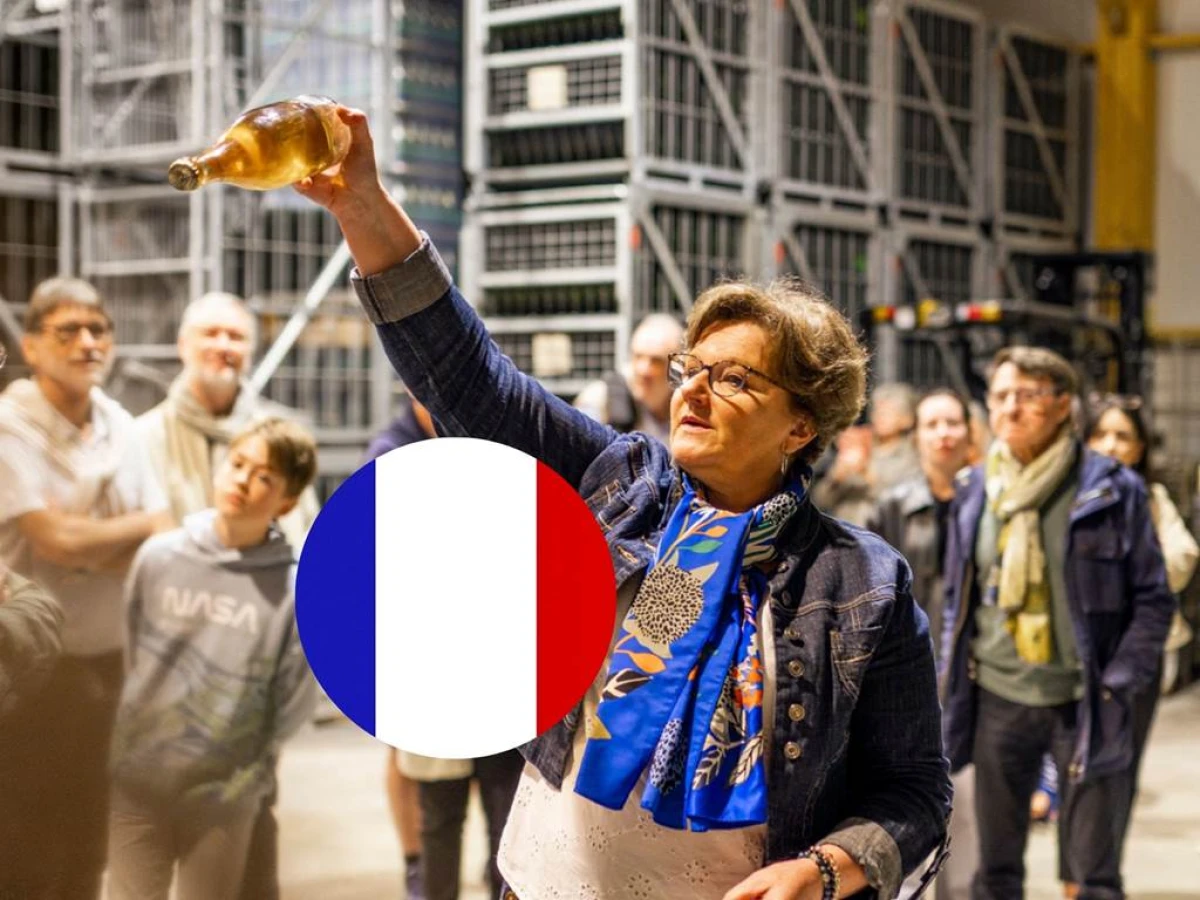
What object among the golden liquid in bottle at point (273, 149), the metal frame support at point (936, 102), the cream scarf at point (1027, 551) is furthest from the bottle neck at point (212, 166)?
the metal frame support at point (936, 102)

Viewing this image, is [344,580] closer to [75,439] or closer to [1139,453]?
[75,439]

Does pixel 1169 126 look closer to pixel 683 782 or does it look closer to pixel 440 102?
pixel 440 102

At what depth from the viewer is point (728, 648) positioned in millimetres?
1536

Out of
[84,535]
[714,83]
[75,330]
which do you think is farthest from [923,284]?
[84,535]

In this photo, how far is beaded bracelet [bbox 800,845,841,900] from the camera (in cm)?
154

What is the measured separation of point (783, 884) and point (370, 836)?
3734 mm

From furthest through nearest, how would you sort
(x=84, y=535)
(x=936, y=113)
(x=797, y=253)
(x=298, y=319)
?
1. (x=936, y=113)
2. (x=797, y=253)
3. (x=298, y=319)
4. (x=84, y=535)

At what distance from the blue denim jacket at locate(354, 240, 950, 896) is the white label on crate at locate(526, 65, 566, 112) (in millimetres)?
4051

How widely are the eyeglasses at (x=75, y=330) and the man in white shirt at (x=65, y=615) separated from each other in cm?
14

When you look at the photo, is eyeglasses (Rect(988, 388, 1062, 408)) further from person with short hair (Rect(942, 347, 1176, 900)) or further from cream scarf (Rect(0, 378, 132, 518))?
cream scarf (Rect(0, 378, 132, 518))

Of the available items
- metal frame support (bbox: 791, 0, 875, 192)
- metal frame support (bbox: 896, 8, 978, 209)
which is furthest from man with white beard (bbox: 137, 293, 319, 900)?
metal frame support (bbox: 896, 8, 978, 209)

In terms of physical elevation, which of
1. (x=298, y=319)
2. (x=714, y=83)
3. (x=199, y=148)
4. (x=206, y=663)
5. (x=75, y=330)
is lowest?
(x=206, y=663)

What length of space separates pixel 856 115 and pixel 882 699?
4.95 m

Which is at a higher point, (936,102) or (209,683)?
(936,102)
